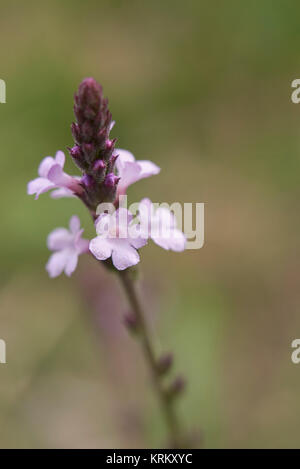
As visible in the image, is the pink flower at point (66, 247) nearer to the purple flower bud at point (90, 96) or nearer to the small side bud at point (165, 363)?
the purple flower bud at point (90, 96)

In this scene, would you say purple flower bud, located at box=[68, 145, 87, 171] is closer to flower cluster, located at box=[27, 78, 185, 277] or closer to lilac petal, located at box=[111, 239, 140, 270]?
flower cluster, located at box=[27, 78, 185, 277]

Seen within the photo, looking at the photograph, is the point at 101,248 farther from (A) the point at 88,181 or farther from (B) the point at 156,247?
(B) the point at 156,247

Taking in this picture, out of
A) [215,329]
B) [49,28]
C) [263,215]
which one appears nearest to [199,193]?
[263,215]

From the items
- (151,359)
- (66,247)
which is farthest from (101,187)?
(151,359)

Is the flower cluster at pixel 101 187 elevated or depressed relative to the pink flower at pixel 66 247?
elevated

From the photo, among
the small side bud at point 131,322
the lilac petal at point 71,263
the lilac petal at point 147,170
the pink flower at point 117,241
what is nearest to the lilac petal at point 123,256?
the pink flower at point 117,241

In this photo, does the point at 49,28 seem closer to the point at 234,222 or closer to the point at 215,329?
the point at 234,222
